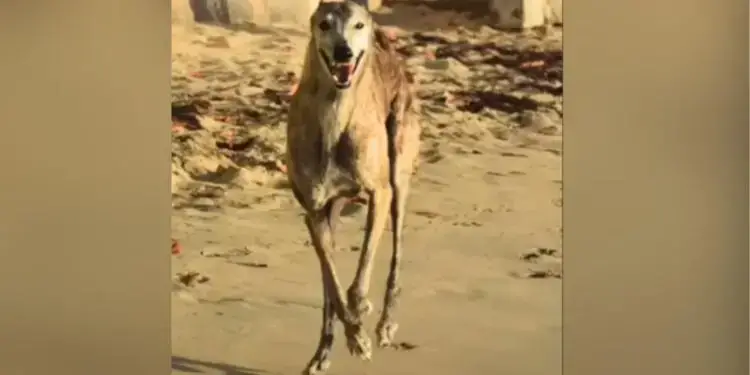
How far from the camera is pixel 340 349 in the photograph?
1.49 metres

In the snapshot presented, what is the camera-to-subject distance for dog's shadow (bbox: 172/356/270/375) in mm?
1523

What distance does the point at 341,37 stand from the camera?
59.0 inches

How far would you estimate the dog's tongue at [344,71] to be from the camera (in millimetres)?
1501

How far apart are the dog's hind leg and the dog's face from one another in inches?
9.6

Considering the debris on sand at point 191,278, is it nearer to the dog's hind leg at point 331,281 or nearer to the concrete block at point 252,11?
the dog's hind leg at point 331,281

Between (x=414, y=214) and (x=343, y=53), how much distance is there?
321 millimetres

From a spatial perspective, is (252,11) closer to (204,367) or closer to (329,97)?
(329,97)
